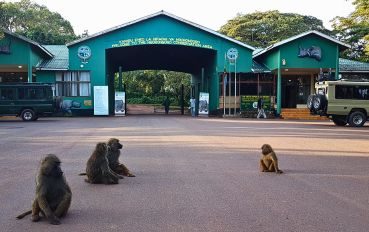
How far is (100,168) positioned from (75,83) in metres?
29.9

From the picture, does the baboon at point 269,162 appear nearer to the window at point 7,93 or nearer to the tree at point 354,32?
the window at point 7,93

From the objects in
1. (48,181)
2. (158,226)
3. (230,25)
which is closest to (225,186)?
(158,226)

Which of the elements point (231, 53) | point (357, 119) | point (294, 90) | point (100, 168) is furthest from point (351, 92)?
point (100, 168)

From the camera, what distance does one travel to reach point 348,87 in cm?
2684

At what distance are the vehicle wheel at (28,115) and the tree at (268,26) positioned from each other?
28.9 m

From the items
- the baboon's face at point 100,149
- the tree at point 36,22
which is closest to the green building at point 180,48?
the tree at point 36,22

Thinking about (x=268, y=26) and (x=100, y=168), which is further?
(x=268, y=26)

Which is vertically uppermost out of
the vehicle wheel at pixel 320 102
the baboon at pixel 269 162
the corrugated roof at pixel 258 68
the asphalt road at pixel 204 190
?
the corrugated roof at pixel 258 68

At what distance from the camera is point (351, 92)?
2684 centimetres

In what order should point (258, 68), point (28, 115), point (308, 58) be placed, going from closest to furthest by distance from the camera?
point (28, 115) < point (308, 58) < point (258, 68)

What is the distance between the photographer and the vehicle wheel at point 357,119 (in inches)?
1060

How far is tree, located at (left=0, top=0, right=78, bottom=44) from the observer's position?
5712 centimetres

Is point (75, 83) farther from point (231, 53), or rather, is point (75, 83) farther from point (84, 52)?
point (231, 53)

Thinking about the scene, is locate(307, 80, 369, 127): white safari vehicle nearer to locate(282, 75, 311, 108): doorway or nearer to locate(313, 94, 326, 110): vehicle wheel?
locate(313, 94, 326, 110): vehicle wheel
